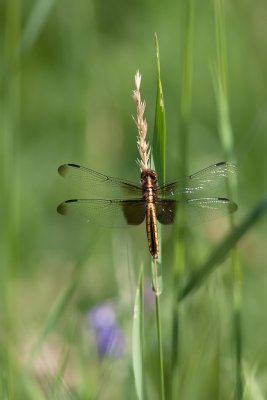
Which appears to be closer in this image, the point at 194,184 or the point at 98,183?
the point at 194,184

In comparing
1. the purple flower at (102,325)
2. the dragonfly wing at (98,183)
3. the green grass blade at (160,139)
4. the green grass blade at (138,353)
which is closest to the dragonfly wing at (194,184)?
the dragonfly wing at (98,183)

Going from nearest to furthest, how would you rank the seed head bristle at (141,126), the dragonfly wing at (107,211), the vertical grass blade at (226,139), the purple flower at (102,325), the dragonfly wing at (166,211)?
the seed head bristle at (141,126) < the vertical grass blade at (226,139) < the dragonfly wing at (166,211) < the dragonfly wing at (107,211) < the purple flower at (102,325)

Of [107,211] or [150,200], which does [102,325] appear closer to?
[107,211]

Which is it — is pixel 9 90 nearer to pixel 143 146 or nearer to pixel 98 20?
pixel 143 146

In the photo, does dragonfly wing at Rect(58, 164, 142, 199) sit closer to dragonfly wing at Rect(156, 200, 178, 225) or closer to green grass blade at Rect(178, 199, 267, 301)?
dragonfly wing at Rect(156, 200, 178, 225)

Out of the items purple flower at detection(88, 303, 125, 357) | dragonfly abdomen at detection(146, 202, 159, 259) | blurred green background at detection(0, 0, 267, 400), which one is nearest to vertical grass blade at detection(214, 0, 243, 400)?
dragonfly abdomen at detection(146, 202, 159, 259)

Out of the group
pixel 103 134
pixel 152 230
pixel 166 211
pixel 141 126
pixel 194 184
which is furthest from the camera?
pixel 103 134

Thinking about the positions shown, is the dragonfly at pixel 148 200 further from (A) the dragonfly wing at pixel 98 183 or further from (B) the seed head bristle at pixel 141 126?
(B) the seed head bristle at pixel 141 126

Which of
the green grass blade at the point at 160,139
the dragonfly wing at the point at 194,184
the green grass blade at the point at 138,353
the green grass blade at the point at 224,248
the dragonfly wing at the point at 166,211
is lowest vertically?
the green grass blade at the point at 138,353

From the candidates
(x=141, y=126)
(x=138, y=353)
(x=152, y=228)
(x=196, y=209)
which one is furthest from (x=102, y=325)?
(x=141, y=126)
